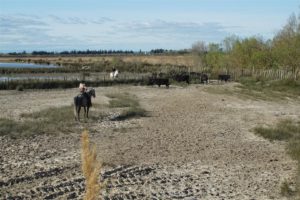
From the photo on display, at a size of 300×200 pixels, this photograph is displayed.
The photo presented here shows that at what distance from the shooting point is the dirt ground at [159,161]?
12.3 m

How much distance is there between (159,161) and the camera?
15.7 metres

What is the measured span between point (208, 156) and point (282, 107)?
643 inches

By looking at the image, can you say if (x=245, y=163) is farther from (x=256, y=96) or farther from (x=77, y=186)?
(x=256, y=96)

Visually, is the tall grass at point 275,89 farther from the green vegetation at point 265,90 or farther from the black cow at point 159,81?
the black cow at point 159,81

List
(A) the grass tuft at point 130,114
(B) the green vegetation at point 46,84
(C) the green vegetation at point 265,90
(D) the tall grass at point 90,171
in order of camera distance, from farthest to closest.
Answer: (B) the green vegetation at point 46,84 < (C) the green vegetation at point 265,90 < (A) the grass tuft at point 130,114 < (D) the tall grass at point 90,171

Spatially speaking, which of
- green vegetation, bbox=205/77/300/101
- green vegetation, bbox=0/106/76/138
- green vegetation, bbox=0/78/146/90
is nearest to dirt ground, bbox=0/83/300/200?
green vegetation, bbox=0/106/76/138

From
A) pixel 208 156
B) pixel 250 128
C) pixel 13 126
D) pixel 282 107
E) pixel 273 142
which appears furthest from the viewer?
pixel 282 107

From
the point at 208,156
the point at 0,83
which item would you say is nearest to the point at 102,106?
the point at 208,156

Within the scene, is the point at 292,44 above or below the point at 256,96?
above

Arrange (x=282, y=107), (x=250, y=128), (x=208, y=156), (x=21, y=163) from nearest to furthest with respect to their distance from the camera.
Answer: (x=21, y=163), (x=208, y=156), (x=250, y=128), (x=282, y=107)

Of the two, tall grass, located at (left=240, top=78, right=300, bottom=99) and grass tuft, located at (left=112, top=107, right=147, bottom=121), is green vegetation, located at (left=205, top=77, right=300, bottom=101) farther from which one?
grass tuft, located at (left=112, top=107, right=147, bottom=121)

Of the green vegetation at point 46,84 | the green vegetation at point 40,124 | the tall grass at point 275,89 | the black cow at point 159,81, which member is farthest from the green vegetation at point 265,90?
the green vegetation at point 40,124

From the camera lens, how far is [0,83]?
48625 millimetres

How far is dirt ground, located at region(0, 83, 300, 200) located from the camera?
1232 centimetres
